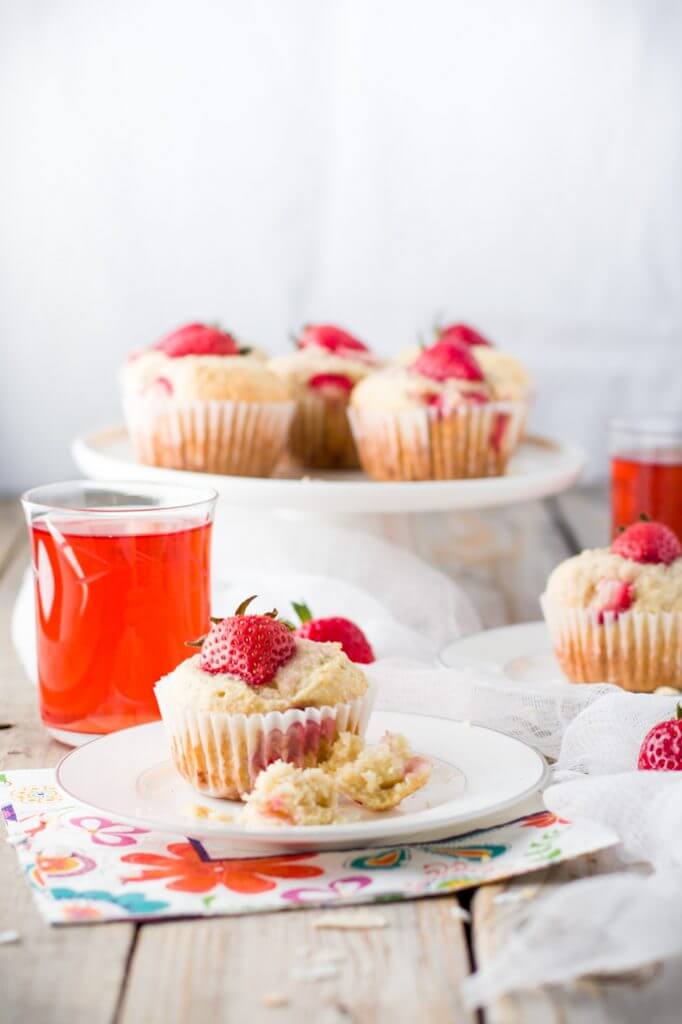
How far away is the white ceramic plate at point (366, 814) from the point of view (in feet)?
3.46

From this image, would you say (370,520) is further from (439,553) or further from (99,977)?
(99,977)

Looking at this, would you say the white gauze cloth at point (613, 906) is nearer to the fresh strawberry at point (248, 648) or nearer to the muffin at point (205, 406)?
the fresh strawberry at point (248, 648)

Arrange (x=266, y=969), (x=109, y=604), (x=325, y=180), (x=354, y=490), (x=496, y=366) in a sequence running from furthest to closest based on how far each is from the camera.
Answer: (x=325, y=180)
(x=496, y=366)
(x=354, y=490)
(x=109, y=604)
(x=266, y=969)

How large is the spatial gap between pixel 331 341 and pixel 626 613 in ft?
3.04

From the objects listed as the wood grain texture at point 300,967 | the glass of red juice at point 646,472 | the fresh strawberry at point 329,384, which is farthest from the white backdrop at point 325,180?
the wood grain texture at point 300,967

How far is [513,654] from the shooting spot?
1676 millimetres

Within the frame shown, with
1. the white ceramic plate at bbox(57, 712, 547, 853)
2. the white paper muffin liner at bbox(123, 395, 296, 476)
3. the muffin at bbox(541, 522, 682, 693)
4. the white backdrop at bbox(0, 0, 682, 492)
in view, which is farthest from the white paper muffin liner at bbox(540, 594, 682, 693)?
the white backdrop at bbox(0, 0, 682, 492)

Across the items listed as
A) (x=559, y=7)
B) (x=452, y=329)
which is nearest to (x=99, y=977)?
(x=452, y=329)

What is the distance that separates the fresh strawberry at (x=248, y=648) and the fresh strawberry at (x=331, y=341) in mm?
1173

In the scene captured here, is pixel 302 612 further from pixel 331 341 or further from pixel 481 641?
pixel 331 341

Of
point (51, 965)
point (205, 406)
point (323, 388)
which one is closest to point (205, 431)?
point (205, 406)

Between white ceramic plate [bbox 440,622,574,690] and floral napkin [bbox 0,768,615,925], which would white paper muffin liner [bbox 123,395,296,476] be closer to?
white ceramic plate [bbox 440,622,574,690]

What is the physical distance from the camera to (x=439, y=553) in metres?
2.50

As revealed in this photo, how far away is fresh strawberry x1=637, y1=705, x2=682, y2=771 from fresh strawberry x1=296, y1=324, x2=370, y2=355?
1.21 meters
